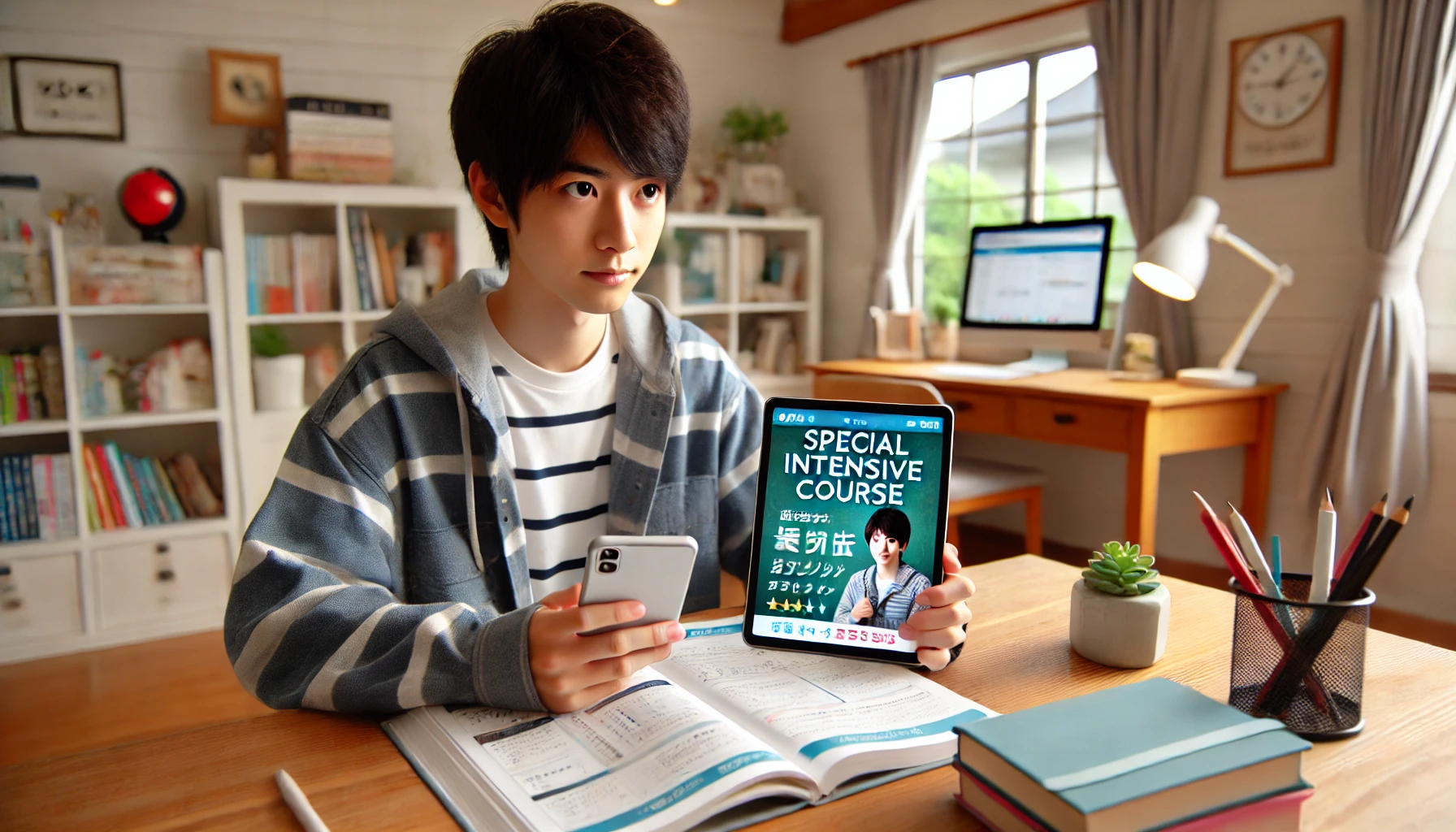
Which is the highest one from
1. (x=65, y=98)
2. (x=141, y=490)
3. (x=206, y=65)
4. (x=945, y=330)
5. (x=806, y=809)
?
(x=206, y=65)

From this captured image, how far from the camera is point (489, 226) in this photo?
130 cm

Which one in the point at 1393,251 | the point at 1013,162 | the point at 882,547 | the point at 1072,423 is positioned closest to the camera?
the point at 882,547

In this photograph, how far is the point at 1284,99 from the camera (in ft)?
8.84

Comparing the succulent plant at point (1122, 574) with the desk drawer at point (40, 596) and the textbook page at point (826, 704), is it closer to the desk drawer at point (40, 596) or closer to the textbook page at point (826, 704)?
the textbook page at point (826, 704)

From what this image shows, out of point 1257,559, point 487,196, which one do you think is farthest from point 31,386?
point 1257,559

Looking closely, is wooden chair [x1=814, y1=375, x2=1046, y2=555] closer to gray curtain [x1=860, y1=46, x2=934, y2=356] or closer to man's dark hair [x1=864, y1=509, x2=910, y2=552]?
gray curtain [x1=860, y1=46, x2=934, y2=356]

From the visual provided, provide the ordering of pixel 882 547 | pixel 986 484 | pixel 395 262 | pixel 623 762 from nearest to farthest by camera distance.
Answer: pixel 623 762, pixel 882 547, pixel 986 484, pixel 395 262

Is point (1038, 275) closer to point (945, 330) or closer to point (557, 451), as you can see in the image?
point (945, 330)

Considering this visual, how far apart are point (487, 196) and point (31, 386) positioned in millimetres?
2513

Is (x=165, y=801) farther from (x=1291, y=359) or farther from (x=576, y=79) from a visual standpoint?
(x=1291, y=359)

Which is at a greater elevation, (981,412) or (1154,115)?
(1154,115)

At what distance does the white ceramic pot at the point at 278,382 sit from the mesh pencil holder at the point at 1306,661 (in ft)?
10.2

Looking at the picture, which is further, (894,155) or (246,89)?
(894,155)

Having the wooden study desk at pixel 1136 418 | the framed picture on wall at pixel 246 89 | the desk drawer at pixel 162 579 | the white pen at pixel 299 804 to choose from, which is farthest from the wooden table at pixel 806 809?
the framed picture on wall at pixel 246 89
